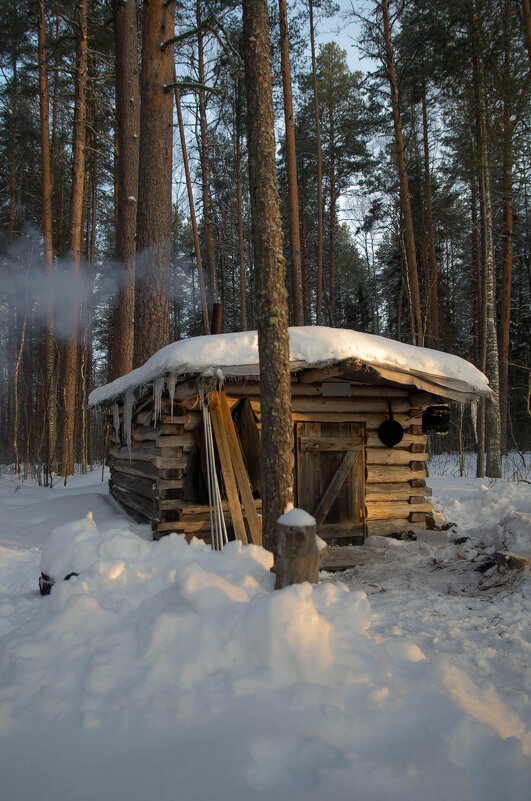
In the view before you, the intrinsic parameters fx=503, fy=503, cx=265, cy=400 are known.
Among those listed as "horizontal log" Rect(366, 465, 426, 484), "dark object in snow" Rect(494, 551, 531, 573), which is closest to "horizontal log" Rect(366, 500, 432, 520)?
"horizontal log" Rect(366, 465, 426, 484)

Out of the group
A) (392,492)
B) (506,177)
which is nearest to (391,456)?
(392,492)

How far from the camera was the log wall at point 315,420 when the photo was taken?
6660 millimetres

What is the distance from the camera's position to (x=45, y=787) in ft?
6.13

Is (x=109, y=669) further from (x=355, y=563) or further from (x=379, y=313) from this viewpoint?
(x=379, y=313)

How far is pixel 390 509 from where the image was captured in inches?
311

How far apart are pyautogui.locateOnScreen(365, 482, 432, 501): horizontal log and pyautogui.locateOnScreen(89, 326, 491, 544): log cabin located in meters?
0.02

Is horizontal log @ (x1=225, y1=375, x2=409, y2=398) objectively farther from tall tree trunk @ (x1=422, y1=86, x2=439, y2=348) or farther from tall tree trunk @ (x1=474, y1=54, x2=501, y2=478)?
tall tree trunk @ (x1=422, y1=86, x2=439, y2=348)

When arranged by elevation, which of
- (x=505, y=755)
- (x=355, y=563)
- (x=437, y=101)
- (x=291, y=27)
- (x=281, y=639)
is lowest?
(x=355, y=563)

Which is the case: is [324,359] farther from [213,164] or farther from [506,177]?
[213,164]

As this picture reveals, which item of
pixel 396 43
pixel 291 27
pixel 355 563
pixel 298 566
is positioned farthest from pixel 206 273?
pixel 298 566

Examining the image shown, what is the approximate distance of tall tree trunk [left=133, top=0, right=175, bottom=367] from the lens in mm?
8898

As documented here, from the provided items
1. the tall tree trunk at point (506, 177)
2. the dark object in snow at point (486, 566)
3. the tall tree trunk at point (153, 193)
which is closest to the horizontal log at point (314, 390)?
the tall tree trunk at point (153, 193)

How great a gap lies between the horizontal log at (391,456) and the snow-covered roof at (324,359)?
1298 mm

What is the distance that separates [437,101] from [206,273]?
1526cm
